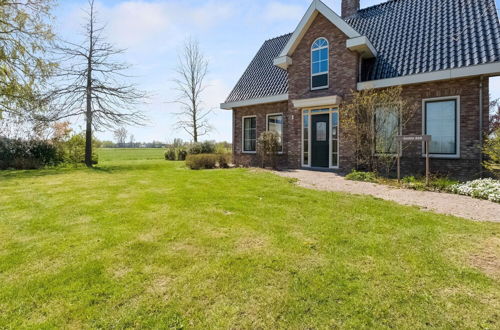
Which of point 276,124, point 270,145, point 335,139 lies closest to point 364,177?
point 335,139

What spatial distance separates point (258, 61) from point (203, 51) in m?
12.3

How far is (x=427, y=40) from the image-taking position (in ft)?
32.0

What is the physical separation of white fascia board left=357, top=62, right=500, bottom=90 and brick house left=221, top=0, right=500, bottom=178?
2 cm

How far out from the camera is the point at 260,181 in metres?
7.80

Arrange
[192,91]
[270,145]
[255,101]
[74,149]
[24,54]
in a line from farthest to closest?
1. [192,91]
2. [74,149]
3. [24,54]
4. [255,101]
5. [270,145]

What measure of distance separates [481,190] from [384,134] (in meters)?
3.22

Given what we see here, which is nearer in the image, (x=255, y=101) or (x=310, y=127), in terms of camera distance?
(x=310, y=127)

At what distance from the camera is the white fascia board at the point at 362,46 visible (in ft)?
31.8

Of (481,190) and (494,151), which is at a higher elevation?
(494,151)

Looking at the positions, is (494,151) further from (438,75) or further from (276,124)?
(276,124)

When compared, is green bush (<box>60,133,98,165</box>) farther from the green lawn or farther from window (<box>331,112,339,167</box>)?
window (<box>331,112,339,167</box>)

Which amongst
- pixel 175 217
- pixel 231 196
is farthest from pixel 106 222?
pixel 231 196

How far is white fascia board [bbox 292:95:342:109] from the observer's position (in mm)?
10234

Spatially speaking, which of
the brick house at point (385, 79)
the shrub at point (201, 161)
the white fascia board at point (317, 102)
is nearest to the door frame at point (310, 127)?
the brick house at point (385, 79)
